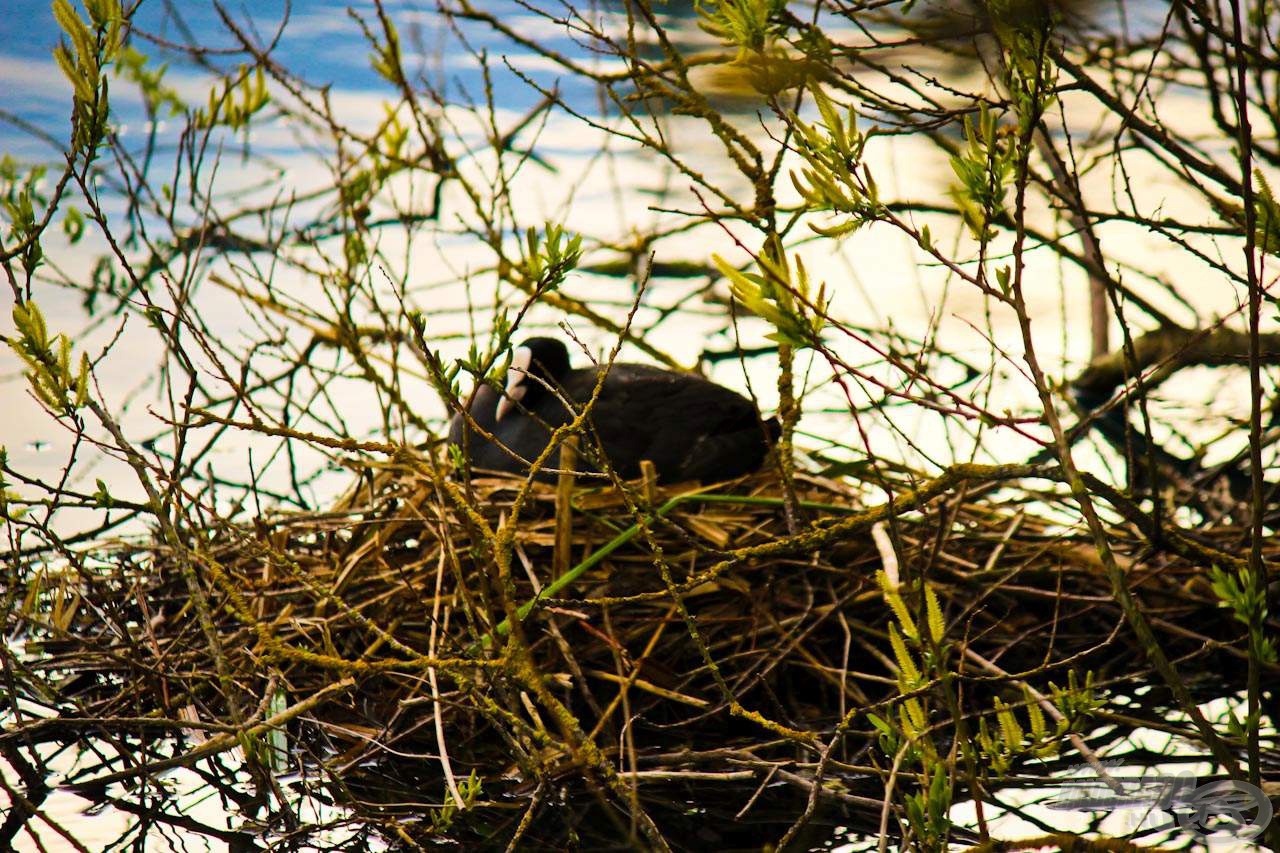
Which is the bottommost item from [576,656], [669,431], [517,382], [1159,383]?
[576,656]

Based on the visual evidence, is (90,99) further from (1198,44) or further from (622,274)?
(622,274)

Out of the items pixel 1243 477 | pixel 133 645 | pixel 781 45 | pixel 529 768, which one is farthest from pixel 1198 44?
pixel 1243 477

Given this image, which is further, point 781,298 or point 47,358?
point 47,358

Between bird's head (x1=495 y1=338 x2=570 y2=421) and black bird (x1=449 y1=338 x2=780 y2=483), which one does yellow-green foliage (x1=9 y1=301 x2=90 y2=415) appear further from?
bird's head (x1=495 y1=338 x2=570 y2=421)

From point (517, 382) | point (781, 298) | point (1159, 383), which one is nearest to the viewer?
point (781, 298)

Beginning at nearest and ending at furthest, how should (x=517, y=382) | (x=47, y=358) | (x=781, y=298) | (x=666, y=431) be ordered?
(x=781, y=298) < (x=47, y=358) < (x=666, y=431) < (x=517, y=382)

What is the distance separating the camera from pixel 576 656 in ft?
5.00

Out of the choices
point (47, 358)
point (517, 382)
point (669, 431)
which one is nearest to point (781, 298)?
point (47, 358)

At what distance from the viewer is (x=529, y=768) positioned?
3.58 ft

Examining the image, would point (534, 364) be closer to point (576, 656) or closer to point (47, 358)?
point (576, 656)

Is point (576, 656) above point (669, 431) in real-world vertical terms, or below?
below

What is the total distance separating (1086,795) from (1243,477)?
119cm

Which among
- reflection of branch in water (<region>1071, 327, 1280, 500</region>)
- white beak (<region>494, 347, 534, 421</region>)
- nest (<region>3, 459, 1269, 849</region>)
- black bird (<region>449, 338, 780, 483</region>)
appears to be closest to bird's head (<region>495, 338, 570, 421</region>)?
white beak (<region>494, 347, 534, 421</region>)

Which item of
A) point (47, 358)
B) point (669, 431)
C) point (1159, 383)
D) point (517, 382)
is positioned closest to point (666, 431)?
point (669, 431)
